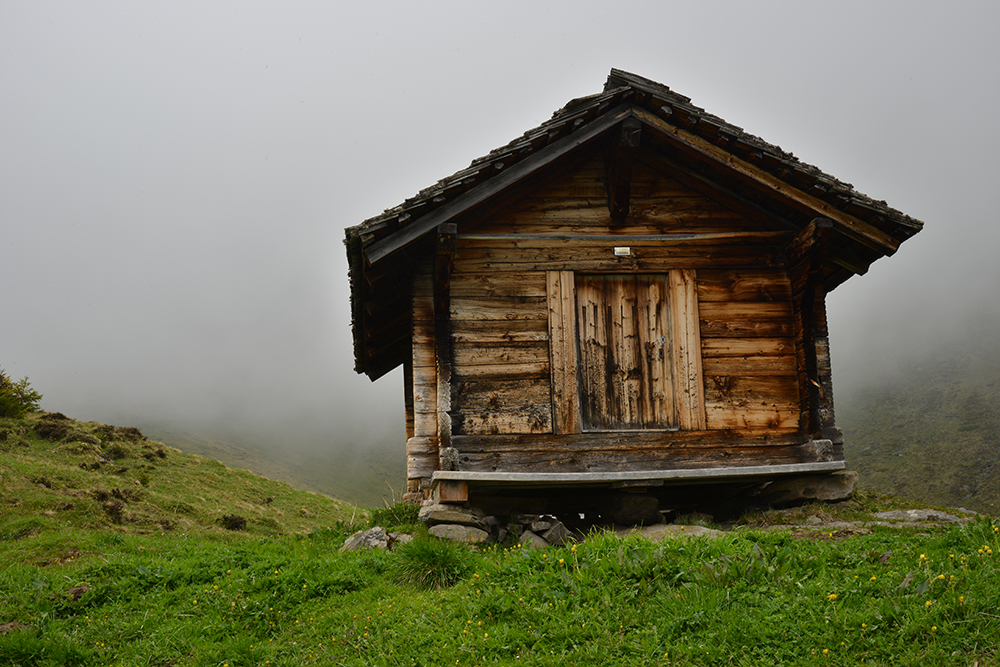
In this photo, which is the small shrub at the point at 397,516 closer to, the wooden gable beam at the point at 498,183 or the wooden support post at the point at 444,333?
the wooden support post at the point at 444,333

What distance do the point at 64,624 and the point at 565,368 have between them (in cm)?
629

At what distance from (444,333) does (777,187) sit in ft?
16.4

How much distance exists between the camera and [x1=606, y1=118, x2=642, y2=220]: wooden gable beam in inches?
359

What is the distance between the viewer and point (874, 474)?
4944 cm

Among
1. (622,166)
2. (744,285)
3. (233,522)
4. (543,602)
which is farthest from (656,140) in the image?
(233,522)

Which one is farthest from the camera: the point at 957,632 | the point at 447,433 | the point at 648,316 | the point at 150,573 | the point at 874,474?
the point at 874,474

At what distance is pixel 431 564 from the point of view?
684 centimetres

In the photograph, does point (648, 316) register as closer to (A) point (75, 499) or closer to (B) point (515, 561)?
(B) point (515, 561)

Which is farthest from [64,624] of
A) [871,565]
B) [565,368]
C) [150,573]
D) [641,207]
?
[641,207]

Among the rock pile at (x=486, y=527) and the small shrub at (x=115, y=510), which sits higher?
the rock pile at (x=486, y=527)

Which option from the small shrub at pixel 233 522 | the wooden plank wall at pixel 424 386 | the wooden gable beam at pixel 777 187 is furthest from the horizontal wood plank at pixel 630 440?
the small shrub at pixel 233 522

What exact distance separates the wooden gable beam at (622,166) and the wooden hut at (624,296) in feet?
0.10

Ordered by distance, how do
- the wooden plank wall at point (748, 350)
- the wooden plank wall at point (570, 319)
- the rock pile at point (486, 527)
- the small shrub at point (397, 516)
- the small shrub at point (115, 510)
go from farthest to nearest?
the small shrub at point (115, 510)
the small shrub at point (397, 516)
the wooden plank wall at point (748, 350)
the wooden plank wall at point (570, 319)
the rock pile at point (486, 527)

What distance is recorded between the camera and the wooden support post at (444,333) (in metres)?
8.72
